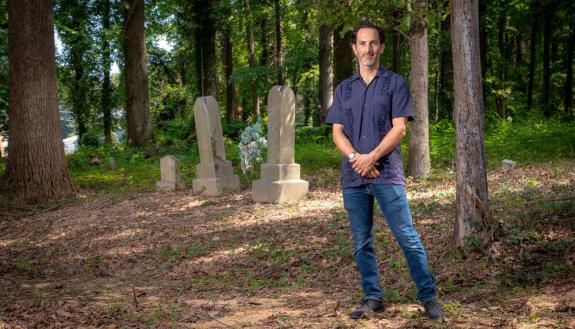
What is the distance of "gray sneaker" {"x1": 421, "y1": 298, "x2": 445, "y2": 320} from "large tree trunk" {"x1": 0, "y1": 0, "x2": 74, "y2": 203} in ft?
33.4

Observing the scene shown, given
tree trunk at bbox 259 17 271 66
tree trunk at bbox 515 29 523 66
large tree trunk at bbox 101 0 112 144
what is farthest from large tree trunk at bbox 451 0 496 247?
tree trunk at bbox 259 17 271 66

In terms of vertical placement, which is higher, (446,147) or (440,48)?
(440,48)

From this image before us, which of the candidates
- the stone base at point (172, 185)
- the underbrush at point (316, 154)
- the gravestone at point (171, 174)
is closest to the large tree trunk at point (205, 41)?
the underbrush at point (316, 154)

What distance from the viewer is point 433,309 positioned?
4301mm

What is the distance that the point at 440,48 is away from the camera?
1825cm

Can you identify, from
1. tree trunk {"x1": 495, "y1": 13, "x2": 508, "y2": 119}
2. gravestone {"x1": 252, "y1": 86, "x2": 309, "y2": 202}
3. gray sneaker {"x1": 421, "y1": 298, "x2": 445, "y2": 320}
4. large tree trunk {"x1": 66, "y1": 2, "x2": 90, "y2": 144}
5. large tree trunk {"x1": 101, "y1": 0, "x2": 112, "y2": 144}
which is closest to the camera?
gray sneaker {"x1": 421, "y1": 298, "x2": 445, "y2": 320}

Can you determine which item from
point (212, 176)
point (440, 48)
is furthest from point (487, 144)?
point (212, 176)

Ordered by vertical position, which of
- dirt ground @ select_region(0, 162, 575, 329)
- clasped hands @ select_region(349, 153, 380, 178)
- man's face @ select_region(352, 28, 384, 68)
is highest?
man's face @ select_region(352, 28, 384, 68)

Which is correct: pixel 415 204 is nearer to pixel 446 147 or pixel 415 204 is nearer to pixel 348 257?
pixel 348 257

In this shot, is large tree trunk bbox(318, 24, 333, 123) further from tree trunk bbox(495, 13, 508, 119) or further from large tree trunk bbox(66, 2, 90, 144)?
large tree trunk bbox(66, 2, 90, 144)

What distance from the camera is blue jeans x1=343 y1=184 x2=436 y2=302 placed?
4.21 metres

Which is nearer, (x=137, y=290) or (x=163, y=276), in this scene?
(x=137, y=290)

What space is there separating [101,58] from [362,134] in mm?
22489

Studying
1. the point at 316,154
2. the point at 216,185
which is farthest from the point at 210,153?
the point at 316,154
